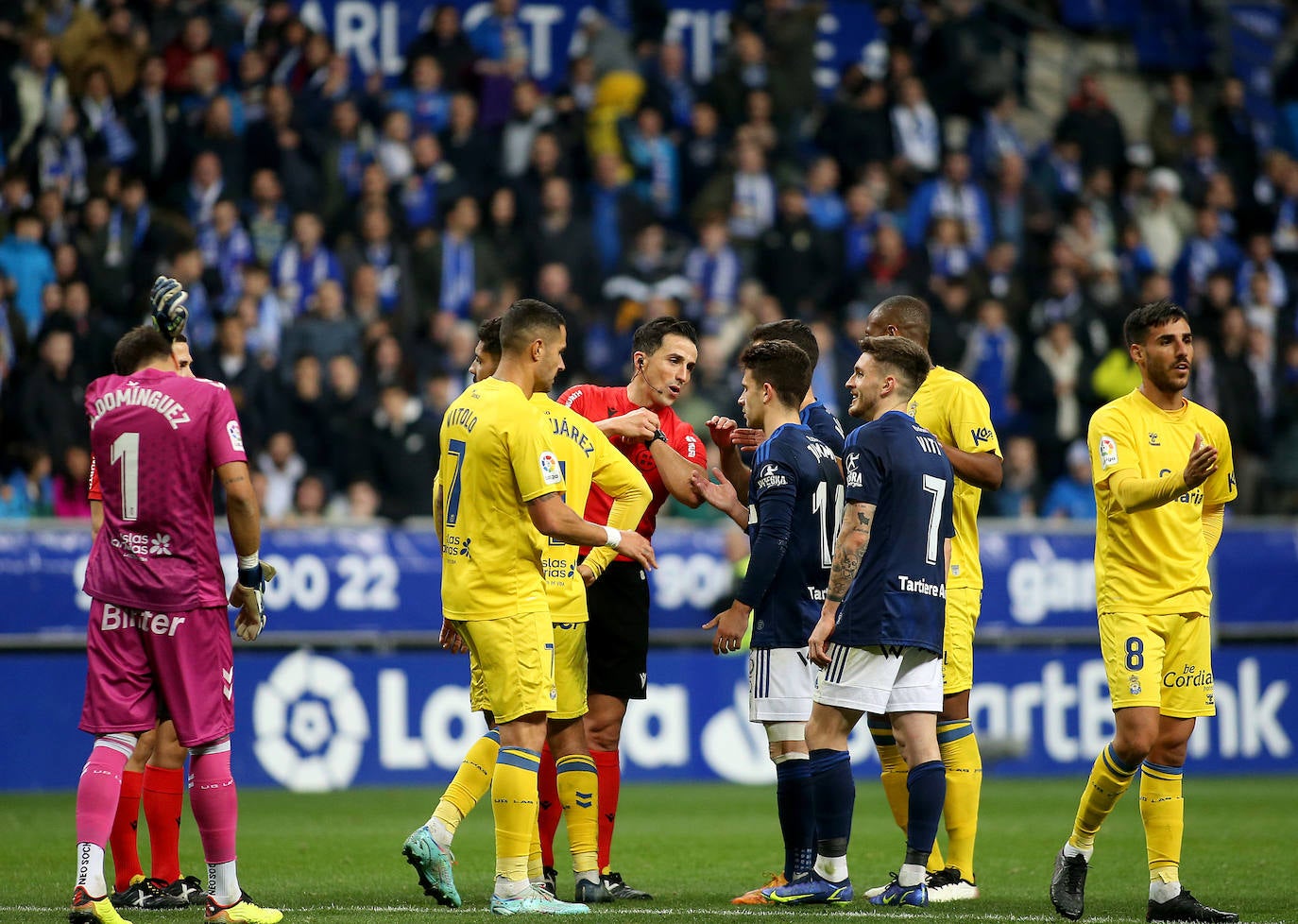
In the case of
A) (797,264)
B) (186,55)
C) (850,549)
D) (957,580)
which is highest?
(186,55)

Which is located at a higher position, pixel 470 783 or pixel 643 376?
pixel 643 376

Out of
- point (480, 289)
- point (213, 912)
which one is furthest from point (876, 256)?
point (213, 912)

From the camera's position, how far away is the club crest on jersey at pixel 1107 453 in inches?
310

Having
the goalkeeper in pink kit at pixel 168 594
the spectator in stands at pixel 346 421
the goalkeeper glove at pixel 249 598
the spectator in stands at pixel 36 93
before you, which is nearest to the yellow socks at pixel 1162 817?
the goalkeeper in pink kit at pixel 168 594

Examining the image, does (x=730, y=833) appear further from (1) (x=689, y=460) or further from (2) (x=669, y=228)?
(2) (x=669, y=228)

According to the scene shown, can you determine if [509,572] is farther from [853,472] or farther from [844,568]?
[853,472]

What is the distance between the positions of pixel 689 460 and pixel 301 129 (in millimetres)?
10867

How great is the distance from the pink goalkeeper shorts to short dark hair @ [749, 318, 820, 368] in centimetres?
301

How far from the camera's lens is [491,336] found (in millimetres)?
8406

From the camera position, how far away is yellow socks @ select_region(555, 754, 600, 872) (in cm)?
826

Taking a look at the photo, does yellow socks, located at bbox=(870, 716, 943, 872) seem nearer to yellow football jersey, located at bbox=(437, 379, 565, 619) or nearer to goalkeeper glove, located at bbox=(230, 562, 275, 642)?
yellow football jersey, located at bbox=(437, 379, 565, 619)

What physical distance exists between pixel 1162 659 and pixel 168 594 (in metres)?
4.17

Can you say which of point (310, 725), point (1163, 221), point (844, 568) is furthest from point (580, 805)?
point (1163, 221)

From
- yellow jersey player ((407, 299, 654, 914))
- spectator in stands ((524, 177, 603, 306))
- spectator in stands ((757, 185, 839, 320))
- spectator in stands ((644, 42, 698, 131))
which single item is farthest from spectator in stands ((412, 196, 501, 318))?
yellow jersey player ((407, 299, 654, 914))
